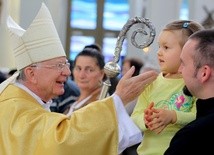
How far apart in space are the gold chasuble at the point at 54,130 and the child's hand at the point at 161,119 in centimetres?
17

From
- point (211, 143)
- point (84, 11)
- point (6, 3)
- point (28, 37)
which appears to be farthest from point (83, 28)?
point (211, 143)

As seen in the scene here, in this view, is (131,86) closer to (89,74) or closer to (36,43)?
(36,43)

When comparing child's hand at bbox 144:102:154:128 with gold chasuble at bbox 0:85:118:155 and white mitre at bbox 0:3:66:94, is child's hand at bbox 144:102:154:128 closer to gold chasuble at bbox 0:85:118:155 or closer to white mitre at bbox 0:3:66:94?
gold chasuble at bbox 0:85:118:155

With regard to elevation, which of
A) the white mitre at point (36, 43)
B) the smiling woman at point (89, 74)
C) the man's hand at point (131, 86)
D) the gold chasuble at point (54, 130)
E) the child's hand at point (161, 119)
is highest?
the white mitre at point (36, 43)

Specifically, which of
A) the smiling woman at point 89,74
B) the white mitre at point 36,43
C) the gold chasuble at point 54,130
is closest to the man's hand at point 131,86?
the gold chasuble at point 54,130

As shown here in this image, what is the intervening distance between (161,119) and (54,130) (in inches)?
18.1

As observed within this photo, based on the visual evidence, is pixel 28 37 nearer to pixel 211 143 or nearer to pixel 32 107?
pixel 32 107

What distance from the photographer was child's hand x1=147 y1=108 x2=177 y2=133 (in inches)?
97.0

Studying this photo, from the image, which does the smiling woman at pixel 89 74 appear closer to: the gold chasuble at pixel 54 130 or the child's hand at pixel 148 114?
the gold chasuble at pixel 54 130

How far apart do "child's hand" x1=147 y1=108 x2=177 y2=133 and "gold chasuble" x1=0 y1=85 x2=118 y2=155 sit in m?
0.17

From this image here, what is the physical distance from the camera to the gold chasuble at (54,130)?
2502 mm

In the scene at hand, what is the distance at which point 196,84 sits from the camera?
84.2 inches

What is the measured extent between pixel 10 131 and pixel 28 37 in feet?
1.61

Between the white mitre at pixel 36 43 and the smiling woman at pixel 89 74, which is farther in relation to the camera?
the smiling woman at pixel 89 74
